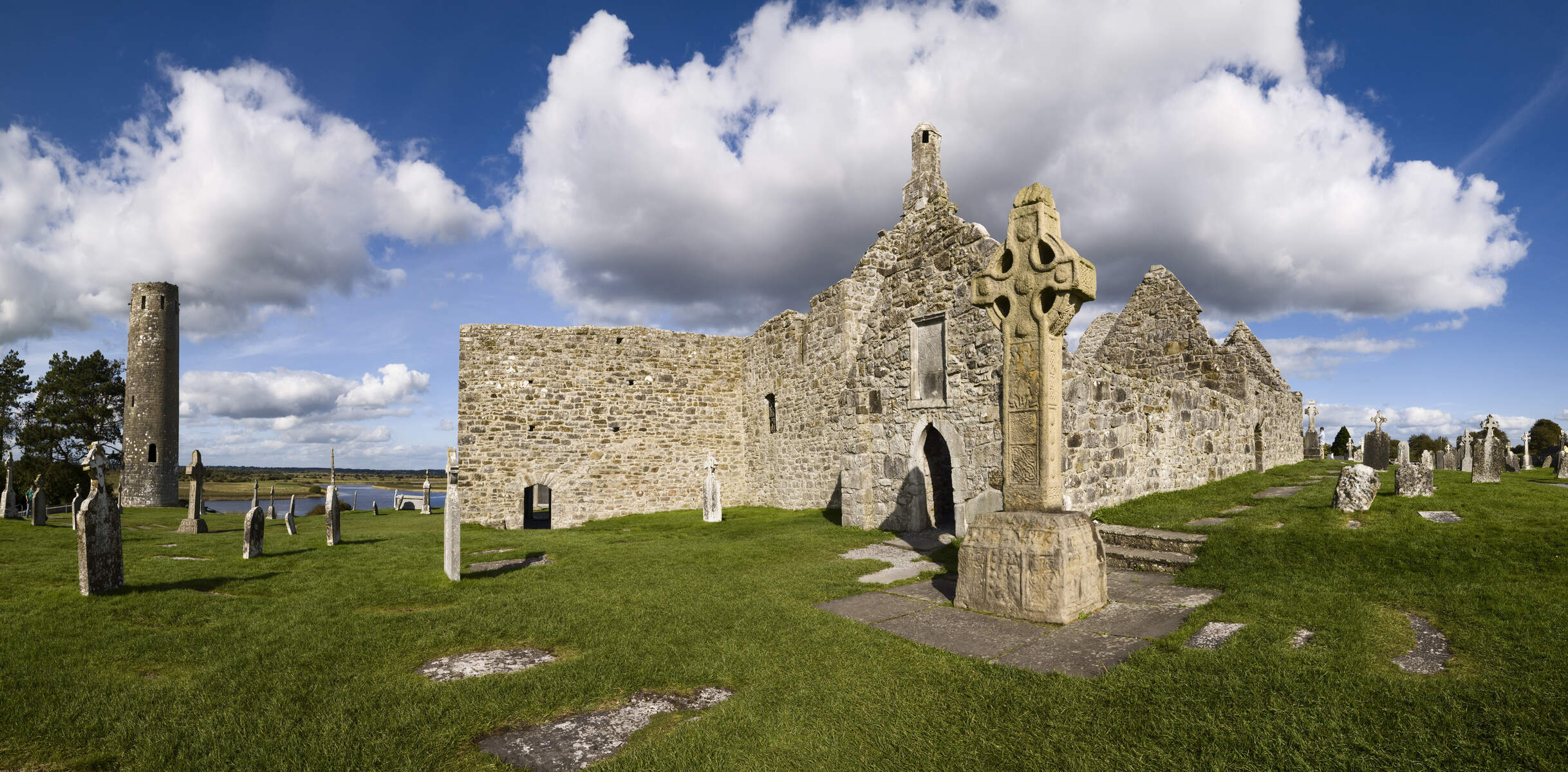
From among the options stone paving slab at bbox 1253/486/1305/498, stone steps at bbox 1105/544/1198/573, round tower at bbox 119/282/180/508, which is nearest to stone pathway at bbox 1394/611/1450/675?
stone steps at bbox 1105/544/1198/573

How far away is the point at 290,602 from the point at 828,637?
571 centimetres

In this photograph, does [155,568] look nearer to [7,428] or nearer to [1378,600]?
[1378,600]

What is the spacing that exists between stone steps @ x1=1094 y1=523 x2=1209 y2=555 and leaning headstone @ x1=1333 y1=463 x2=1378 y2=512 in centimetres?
206

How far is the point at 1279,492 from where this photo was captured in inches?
463

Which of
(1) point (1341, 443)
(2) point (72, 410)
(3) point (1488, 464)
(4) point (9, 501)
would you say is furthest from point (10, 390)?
(1) point (1341, 443)

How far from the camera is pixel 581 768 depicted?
3246mm

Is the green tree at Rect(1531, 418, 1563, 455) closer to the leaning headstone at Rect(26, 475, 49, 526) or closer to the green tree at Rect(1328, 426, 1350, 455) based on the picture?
the green tree at Rect(1328, 426, 1350, 455)

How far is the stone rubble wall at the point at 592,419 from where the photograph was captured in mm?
17906

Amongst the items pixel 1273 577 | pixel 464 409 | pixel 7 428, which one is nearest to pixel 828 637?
pixel 1273 577

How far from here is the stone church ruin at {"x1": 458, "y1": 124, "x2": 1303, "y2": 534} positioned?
1082 centimetres

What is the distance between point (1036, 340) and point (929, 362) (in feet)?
18.1

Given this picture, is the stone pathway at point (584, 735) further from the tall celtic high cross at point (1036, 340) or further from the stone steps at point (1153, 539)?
the stone steps at point (1153, 539)

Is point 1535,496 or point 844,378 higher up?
point 844,378

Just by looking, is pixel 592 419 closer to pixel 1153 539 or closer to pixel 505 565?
pixel 505 565
